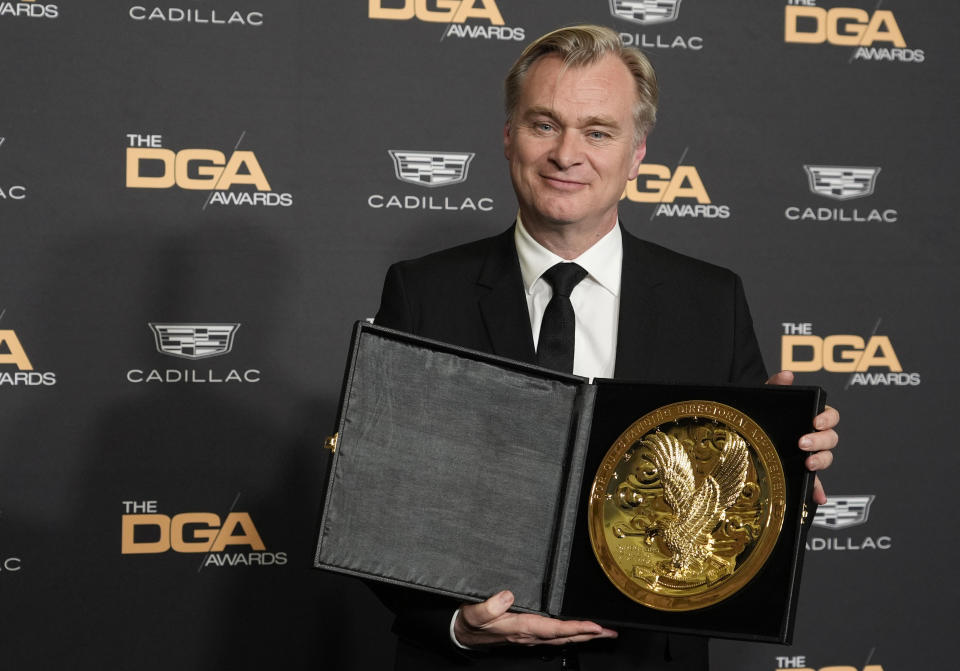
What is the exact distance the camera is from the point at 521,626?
1.33 metres

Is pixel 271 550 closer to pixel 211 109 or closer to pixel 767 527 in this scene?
pixel 211 109

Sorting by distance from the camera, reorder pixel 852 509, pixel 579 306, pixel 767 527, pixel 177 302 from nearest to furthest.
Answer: pixel 767 527
pixel 579 306
pixel 177 302
pixel 852 509

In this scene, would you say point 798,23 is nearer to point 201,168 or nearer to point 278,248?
point 278,248

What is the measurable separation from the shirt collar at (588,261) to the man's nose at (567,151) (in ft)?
0.48

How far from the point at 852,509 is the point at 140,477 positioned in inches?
79.9

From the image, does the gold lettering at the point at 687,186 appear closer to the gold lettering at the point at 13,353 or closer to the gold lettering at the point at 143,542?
the gold lettering at the point at 143,542

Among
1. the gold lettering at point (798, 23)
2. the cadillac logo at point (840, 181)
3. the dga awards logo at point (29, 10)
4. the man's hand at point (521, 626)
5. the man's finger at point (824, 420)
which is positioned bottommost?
the man's hand at point (521, 626)

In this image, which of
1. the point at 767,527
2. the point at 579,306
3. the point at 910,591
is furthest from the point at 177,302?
the point at 910,591

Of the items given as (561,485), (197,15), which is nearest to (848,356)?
(561,485)

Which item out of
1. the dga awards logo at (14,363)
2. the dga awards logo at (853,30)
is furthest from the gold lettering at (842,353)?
the dga awards logo at (14,363)

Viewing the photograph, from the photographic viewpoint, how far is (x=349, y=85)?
268cm

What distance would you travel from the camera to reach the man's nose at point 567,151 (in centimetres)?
150

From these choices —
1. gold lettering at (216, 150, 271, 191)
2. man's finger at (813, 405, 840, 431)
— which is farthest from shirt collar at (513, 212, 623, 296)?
gold lettering at (216, 150, 271, 191)

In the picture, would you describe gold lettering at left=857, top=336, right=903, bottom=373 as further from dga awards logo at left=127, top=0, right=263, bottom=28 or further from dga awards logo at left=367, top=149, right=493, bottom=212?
dga awards logo at left=127, top=0, right=263, bottom=28
